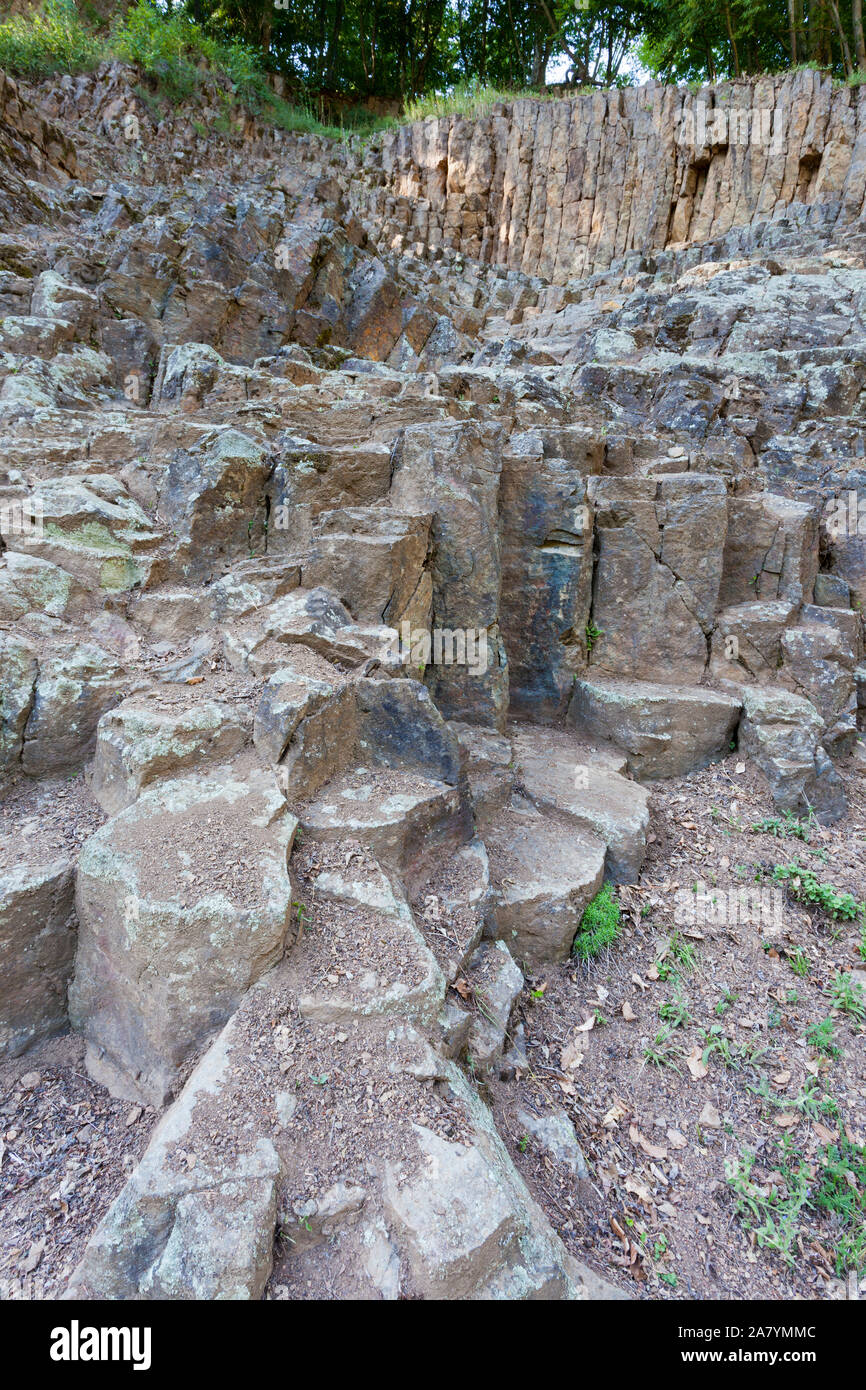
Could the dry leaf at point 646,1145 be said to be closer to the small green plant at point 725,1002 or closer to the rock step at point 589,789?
the small green plant at point 725,1002

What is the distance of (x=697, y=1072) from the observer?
4.15 m

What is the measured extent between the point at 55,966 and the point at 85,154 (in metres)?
21.8

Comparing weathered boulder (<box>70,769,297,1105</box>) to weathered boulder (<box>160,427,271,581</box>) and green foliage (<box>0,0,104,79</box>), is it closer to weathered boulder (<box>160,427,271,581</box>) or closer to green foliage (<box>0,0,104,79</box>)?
weathered boulder (<box>160,427,271,581</box>)

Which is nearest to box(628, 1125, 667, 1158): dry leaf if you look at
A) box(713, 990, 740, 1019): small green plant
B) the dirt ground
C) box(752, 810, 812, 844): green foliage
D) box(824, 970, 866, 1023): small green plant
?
the dirt ground

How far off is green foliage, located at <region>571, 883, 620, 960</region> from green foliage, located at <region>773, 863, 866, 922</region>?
1.73 m

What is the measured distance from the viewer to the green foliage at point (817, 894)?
5262 millimetres

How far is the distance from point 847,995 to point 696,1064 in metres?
1.35

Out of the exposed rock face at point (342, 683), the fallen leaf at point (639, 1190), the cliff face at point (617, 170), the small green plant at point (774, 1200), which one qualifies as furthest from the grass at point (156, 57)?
the small green plant at point (774, 1200)

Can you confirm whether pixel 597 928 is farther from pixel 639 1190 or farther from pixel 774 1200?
pixel 774 1200

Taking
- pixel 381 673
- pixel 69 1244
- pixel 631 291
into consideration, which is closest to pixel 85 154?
pixel 631 291

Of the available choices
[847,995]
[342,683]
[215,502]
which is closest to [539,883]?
[342,683]

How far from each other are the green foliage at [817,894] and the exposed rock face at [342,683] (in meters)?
1.03

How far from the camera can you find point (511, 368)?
13758mm

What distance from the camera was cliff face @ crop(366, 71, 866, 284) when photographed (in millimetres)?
19500
